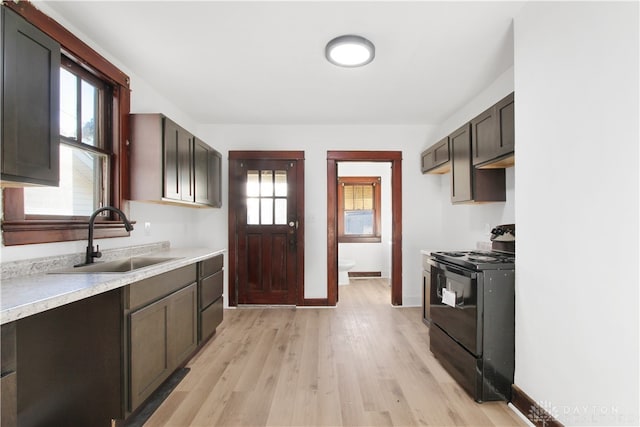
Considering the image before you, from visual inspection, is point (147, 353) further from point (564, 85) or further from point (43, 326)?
point (564, 85)

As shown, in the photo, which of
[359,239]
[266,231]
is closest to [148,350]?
[266,231]

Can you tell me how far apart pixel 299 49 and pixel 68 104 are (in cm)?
170

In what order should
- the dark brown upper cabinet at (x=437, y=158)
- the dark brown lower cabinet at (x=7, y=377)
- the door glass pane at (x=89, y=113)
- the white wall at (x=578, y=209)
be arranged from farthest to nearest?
the dark brown upper cabinet at (x=437, y=158) → the door glass pane at (x=89, y=113) → the white wall at (x=578, y=209) → the dark brown lower cabinet at (x=7, y=377)

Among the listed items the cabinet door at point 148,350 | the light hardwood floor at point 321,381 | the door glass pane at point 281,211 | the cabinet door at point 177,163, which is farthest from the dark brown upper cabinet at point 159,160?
the light hardwood floor at point 321,381

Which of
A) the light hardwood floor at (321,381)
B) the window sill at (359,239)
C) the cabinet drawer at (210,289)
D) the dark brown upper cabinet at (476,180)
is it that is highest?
the dark brown upper cabinet at (476,180)

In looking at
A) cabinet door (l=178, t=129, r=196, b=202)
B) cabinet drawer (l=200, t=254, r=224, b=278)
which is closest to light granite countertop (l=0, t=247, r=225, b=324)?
cabinet drawer (l=200, t=254, r=224, b=278)

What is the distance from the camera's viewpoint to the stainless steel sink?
1838 millimetres

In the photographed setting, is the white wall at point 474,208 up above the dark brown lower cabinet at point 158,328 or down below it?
above

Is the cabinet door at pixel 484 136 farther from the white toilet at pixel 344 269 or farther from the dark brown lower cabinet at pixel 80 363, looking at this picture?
the white toilet at pixel 344 269

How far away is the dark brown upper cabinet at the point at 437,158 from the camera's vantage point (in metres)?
3.31

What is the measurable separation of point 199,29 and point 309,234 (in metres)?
2.64

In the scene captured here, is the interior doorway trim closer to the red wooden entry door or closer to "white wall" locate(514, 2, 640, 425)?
the red wooden entry door

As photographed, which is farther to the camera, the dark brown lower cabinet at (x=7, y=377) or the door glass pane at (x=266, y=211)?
the door glass pane at (x=266, y=211)

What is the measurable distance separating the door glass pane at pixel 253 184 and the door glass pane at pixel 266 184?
0.18 ft
